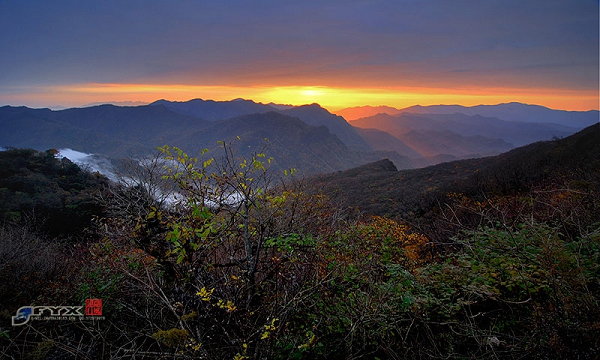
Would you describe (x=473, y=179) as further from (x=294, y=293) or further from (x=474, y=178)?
(x=294, y=293)

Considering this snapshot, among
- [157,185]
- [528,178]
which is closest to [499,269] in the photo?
[157,185]

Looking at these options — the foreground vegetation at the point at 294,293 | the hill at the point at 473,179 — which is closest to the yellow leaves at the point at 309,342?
the foreground vegetation at the point at 294,293

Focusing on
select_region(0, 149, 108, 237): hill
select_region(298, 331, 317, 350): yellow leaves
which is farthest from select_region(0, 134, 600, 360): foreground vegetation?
select_region(0, 149, 108, 237): hill

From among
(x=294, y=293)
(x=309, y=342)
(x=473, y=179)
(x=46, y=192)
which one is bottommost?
(x=46, y=192)

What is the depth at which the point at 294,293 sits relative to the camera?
4.36 meters

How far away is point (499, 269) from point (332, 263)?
255 centimetres

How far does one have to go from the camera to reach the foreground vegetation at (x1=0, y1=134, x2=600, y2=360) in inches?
125

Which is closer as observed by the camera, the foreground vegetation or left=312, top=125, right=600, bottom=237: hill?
the foreground vegetation

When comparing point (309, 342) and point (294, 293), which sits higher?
point (309, 342)

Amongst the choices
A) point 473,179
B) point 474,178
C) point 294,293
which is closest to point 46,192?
point 294,293

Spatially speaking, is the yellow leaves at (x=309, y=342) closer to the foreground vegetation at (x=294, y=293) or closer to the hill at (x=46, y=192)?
the foreground vegetation at (x=294, y=293)

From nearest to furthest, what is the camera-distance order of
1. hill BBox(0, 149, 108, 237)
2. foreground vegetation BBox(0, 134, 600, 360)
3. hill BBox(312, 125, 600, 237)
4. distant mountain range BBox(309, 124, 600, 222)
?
foreground vegetation BBox(0, 134, 600, 360) < hill BBox(312, 125, 600, 237) < distant mountain range BBox(309, 124, 600, 222) < hill BBox(0, 149, 108, 237)

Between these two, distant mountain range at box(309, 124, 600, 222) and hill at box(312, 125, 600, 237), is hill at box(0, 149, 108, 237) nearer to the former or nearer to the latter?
distant mountain range at box(309, 124, 600, 222)

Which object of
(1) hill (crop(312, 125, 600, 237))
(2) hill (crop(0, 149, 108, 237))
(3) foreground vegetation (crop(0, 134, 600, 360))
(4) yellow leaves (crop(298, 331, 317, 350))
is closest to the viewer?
(4) yellow leaves (crop(298, 331, 317, 350))
